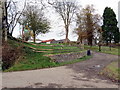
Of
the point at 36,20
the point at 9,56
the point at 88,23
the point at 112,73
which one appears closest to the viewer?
the point at 112,73

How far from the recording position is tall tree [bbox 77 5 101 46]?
103 ft

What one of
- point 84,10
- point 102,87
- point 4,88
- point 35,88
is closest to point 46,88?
point 35,88

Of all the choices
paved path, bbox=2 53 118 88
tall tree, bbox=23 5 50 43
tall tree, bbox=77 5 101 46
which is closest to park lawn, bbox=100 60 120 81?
paved path, bbox=2 53 118 88

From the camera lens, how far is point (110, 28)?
3609cm

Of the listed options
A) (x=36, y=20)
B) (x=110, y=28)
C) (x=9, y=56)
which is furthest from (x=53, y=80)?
(x=110, y=28)

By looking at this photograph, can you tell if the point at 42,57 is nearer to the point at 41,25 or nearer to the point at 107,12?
the point at 41,25

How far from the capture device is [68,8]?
25891mm

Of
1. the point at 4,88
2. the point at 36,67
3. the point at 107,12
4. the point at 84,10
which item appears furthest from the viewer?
the point at 107,12

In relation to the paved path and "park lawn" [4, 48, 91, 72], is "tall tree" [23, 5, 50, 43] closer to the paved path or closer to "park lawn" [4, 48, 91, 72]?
"park lawn" [4, 48, 91, 72]

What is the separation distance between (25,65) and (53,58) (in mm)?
2663

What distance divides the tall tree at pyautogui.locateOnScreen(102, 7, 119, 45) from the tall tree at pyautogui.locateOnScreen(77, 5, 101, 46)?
19.3 ft

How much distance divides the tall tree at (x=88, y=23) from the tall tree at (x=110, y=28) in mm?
5890

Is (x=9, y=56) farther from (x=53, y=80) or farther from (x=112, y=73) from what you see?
(x=112, y=73)

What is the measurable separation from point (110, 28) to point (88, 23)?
947 centimetres
